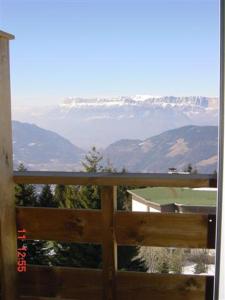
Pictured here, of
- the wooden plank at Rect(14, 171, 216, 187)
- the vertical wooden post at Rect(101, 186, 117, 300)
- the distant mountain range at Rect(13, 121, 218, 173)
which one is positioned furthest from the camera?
the distant mountain range at Rect(13, 121, 218, 173)

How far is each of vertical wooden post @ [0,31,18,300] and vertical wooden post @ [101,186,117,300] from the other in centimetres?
42

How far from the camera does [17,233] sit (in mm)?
1785

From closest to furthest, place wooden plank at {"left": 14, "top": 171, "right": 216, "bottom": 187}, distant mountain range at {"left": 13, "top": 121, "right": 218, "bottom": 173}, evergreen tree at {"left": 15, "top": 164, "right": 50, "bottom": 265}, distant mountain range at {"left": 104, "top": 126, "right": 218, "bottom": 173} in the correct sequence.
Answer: wooden plank at {"left": 14, "top": 171, "right": 216, "bottom": 187} < evergreen tree at {"left": 15, "top": 164, "right": 50, "bottom": 265} < distant mountain range at {"left": 13, "top": 121, "right": 218, "bottom": 173} < distant mountain range at {"left": 104, "top": 126, "right": 218, "bottom": 173}

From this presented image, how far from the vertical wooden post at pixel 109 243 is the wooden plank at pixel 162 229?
1.2 inches

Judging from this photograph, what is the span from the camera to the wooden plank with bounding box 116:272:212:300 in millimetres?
1637

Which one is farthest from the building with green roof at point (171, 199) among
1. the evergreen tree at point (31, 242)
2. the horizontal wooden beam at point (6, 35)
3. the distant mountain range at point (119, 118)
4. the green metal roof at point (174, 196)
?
the distant mountain range at point (119, 118)

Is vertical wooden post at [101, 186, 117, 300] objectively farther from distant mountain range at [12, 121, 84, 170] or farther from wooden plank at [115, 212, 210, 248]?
distant mountain range at [12, 121, 84, 170]

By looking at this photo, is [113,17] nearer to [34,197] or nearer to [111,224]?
[34,197]

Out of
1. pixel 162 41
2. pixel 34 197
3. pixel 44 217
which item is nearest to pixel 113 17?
pixel 162 41

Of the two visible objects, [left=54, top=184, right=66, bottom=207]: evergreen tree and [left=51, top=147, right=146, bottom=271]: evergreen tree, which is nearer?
[left=51, top=147, right=146, bottom=271]: evergreen tree

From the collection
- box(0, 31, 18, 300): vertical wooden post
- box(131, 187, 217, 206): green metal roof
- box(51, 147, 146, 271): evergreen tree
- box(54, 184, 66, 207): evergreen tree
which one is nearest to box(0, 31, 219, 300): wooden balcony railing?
box(0, 31, 18, 300): vertical wooden post

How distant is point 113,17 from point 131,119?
585 centimetres

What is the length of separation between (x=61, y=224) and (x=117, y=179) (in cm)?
35

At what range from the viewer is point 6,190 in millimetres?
1721
